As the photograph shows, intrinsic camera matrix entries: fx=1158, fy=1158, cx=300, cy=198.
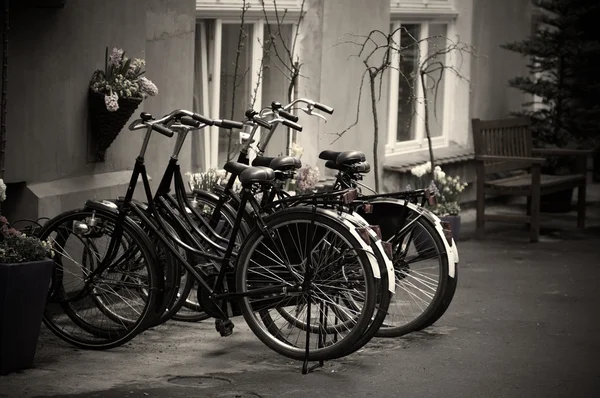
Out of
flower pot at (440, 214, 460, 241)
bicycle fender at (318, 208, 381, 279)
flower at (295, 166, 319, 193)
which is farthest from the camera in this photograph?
flower pot at (440, 214, 460, 241)

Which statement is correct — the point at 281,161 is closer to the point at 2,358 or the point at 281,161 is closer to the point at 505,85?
the point at 2,358

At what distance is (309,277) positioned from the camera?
6.30m

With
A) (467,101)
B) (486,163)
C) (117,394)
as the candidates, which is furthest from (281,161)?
(467,101)

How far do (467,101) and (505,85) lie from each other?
88 cm

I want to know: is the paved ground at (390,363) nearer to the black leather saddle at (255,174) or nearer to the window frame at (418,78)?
the black leather saddle at (255,174)

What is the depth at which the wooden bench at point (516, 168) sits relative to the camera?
11.1m

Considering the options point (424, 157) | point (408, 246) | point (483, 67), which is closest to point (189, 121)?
point (408, 246)

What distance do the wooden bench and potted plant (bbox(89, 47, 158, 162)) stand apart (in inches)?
176

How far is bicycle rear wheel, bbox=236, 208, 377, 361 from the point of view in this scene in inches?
244

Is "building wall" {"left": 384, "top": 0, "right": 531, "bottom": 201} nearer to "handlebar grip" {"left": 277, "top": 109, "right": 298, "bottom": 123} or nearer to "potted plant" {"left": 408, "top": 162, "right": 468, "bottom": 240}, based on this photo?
"potted plant" {"left": 408, "top": 162, "right": 468, "bottom": 240}

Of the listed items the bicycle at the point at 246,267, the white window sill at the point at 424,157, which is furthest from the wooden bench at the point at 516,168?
the bicycle at the point at 246,267

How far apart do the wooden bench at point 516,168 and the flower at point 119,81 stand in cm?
443

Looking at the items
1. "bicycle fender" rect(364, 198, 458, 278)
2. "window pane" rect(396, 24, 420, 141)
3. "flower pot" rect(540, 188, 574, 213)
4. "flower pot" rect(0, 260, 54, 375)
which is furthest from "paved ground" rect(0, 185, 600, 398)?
"flower pot" rect(540, 188, 574, 213)

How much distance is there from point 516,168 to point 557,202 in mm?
1640
